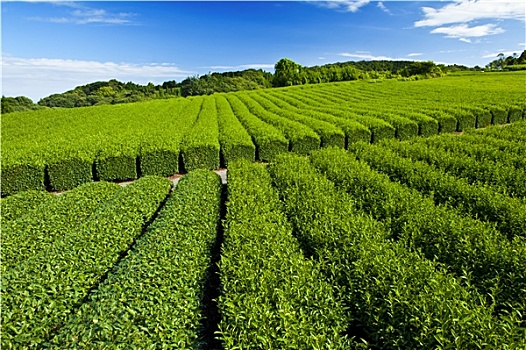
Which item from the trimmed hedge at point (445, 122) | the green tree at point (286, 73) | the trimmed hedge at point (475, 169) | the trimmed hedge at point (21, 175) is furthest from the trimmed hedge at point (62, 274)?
the green tree at point (286, 73)

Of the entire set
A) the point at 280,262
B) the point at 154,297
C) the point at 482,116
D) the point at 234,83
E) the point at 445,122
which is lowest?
the point at 154,297

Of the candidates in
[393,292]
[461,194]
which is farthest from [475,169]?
[393,292]

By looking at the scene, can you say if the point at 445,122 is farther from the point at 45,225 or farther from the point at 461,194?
the point at 45,225

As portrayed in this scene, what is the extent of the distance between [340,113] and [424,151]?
14.0 m

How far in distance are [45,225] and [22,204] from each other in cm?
320

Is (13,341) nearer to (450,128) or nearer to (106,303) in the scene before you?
(106,303)

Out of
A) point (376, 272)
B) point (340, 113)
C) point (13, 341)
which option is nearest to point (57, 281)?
point (13, 341)

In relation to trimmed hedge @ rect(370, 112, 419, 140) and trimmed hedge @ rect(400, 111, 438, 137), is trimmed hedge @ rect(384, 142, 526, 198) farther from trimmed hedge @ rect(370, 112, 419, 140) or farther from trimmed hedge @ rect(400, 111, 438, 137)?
trimmed hedge @ rect(400, 111, 438, 137)

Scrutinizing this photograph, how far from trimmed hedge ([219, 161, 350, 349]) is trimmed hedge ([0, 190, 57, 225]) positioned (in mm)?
6798

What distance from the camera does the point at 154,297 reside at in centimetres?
437

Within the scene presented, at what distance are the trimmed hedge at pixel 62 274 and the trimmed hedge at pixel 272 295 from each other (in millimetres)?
2378

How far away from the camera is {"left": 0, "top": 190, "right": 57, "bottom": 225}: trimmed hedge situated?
362 inches

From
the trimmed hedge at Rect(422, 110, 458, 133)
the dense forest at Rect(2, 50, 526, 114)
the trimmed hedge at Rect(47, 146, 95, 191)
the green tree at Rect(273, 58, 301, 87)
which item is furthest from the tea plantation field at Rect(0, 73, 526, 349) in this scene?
the green tree at Rect(273, 58, 301, 87)

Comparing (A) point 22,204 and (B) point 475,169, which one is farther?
(B) point 475,169
